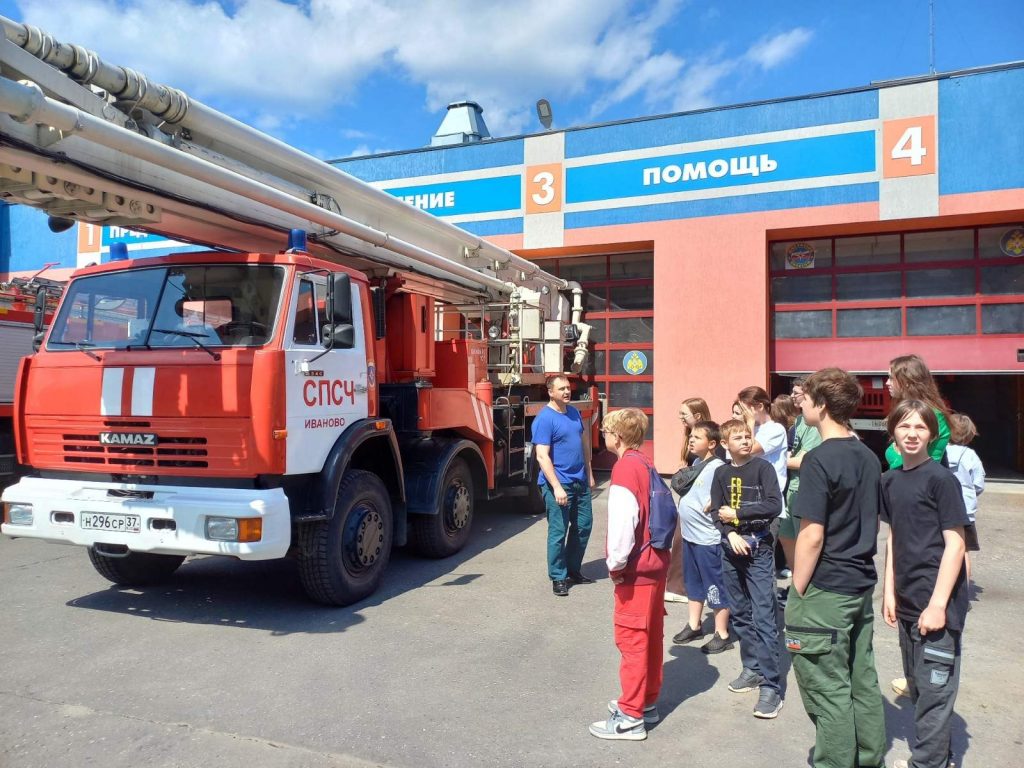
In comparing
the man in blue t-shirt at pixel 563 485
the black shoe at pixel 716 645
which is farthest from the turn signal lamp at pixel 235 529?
the black shoe at pixel 716 645

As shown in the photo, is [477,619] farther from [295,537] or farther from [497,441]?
[497,441]

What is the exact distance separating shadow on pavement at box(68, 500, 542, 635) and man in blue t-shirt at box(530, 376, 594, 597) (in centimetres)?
84

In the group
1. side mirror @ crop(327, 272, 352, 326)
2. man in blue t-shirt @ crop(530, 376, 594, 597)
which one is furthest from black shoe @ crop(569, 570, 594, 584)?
side mirror @ crop(327, 272, 352, 326)

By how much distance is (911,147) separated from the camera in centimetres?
1038

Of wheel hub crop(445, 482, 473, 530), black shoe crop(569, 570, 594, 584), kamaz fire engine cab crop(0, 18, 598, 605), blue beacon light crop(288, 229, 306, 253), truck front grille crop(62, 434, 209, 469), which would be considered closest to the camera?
kamaz fire engine cab crop(0, 18, 598, 605)

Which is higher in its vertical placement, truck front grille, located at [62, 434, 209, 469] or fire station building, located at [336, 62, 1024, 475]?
fire station building, located at [336, 62, 1024, 475]

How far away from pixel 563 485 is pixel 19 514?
3.86 metres

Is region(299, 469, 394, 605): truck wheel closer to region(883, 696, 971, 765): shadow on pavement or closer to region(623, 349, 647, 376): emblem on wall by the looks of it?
region(883, 696, 971, 765): shadow on pavement

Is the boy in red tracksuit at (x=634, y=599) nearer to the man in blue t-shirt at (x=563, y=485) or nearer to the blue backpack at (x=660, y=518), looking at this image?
the blue backpack at (x=660, y=518)

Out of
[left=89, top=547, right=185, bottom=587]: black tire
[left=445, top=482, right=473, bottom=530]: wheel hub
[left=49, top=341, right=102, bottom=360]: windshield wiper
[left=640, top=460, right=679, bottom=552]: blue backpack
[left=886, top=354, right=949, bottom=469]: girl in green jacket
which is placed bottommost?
[left=89, top=547, right=185, bottom=587]: black tire

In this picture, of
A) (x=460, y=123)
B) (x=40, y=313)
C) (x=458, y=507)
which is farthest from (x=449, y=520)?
(x=460, y=123)

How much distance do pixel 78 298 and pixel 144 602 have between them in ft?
7.55

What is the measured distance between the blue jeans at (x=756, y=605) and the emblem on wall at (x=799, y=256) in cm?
902

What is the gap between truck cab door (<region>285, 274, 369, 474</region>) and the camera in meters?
4.76
